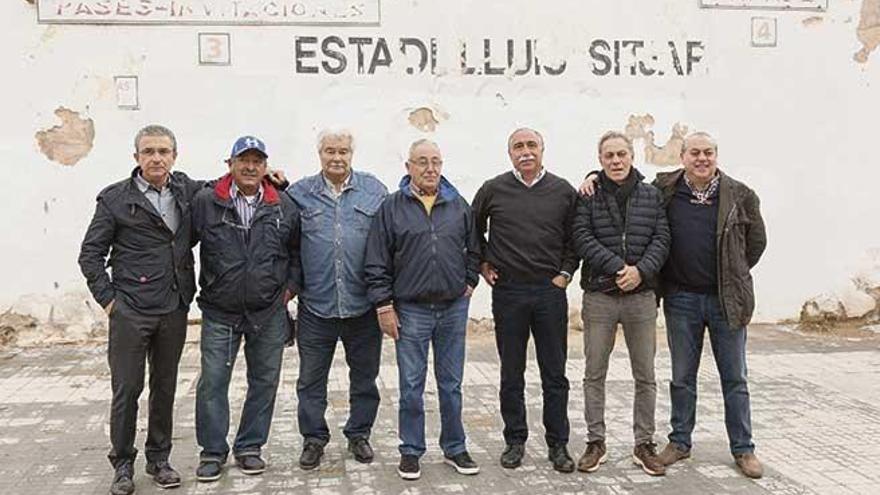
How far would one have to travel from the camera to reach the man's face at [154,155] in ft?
14.5

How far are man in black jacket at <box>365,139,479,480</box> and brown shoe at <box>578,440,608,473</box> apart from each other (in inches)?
22.5

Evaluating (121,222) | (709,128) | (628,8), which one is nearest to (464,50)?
(628,8)

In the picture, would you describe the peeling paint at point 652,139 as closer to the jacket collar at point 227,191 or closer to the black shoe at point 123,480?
the jacket collar at point 227,191

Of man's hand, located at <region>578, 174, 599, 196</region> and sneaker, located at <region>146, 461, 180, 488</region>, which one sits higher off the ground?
man's hand, located at <region>578, 174, 599, 196</region>

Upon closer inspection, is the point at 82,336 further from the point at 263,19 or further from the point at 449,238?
the point at 449,238

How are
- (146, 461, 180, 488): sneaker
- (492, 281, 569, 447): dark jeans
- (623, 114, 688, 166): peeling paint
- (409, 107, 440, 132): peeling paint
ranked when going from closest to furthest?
1. (146, 461, 180, 488): sneaker
2. (492, 281, 569, 447): dark jeans
3. (409, 107, 440, 132): peeling paint
4. (623, 114, 688, 166): peeling paint

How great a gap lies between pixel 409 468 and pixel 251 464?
2.80 feet

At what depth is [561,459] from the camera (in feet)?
15.6

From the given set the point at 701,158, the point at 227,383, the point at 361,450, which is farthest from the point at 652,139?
the point at 227,383

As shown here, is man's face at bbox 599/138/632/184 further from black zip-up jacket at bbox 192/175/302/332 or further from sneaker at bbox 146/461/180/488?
sneaker at bbox 146/461/180/488

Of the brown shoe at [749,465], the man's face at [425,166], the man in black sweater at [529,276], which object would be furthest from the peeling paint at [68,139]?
the brown shoe at [749,465]

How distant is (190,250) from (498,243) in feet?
5.38

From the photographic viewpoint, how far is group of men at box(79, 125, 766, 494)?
462cm

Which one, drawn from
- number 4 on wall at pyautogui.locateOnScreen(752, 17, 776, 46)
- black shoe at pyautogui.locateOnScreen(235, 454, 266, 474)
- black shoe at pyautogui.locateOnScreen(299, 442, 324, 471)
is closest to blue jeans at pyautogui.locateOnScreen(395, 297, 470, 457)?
black shoe at pyautogui.locateOnScreen(299, 442, 324, 471)
